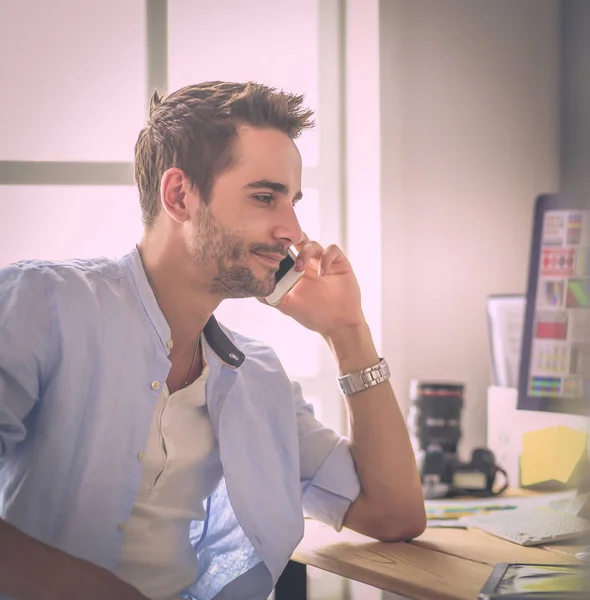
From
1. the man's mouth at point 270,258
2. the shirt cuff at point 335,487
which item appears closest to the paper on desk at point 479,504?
the shirt cuff at point 335,487

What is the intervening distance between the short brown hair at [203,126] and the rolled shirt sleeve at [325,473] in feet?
1.62

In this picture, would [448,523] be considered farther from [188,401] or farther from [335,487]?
[188,401]

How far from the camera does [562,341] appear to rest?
5.41 feet

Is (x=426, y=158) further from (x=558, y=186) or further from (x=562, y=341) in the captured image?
(x=562, y=341)

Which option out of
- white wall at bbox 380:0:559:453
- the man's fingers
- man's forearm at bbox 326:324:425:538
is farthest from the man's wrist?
white wall at bbox 380:0:559:453

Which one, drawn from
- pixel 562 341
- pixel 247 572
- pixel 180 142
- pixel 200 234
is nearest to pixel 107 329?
pixel 200 234

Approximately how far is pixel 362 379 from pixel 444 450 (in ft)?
1.81

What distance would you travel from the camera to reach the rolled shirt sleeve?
1.43m

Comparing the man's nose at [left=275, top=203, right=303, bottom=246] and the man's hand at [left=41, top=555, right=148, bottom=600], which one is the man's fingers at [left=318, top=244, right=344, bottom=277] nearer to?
the man's nose at [left=275, top=203, right=303, bottom=246]

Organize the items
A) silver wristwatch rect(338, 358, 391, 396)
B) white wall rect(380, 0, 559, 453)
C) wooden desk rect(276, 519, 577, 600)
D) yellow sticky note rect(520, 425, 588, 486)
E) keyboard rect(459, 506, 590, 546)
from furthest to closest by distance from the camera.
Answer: white wall rect(380, 0, 559, 453) → yellow sticky note rect(520, 425, 588, 486) → silver wristwatch rect(338, 358, 391, 396) → keyboard rect(459, 506, 590, 546) → wooden desk rect(276, 519, 577, 600)

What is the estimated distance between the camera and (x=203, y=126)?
4.32 feet

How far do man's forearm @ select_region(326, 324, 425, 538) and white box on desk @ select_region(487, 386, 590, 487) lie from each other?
0.57m

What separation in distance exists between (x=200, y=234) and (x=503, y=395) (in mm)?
1074

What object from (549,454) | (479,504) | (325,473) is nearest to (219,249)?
(325,473)
